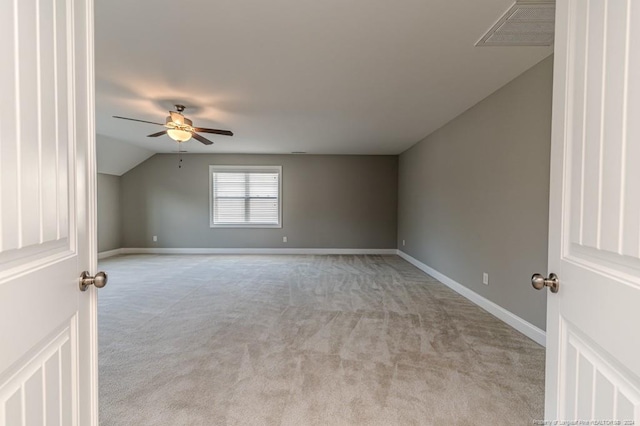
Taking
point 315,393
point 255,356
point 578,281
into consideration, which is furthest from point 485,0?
point 255,356

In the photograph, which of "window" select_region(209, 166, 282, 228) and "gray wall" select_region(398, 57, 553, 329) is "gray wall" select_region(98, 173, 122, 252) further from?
"gray wall" select_region(398, 57, 553, 329)

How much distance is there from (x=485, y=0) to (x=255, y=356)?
2786mm

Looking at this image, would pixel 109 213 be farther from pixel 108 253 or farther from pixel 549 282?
pixel 549 282

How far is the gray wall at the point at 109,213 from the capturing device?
6438 millimetres

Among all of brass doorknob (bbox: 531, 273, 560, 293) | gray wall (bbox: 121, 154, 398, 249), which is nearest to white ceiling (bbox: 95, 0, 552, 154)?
brass doorknob (bbox: 531, 273, 560, 293)

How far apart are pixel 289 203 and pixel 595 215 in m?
6.60

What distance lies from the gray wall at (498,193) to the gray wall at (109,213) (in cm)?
659

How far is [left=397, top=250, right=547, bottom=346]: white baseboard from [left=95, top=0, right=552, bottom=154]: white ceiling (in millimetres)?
2199

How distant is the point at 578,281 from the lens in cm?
87

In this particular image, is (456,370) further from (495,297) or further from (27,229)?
(27,229)

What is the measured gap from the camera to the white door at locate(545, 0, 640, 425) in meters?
0.68

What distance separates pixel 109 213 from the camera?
6762 millimetres

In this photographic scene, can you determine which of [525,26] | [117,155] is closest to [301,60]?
[525,26]

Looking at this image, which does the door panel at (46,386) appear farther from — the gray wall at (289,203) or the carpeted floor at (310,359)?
the gray wall at (289,203)
